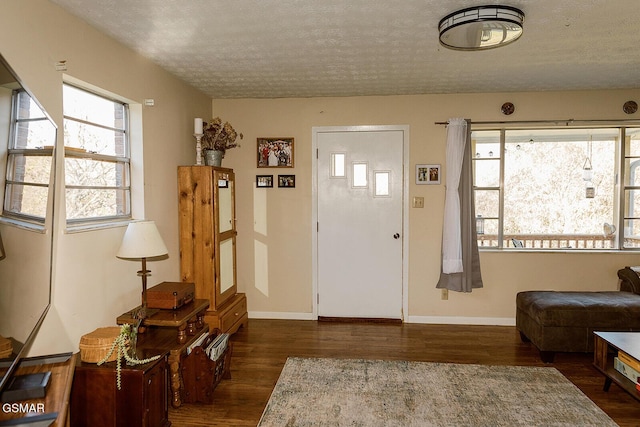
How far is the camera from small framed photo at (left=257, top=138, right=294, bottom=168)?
4.32 m

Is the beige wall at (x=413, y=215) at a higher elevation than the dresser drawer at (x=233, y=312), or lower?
higher

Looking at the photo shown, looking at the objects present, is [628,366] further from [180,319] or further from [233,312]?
[233,312]

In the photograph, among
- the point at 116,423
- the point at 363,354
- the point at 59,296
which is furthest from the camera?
the point at 363,354

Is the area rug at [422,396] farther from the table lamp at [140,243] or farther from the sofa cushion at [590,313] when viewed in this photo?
the table lamp at [140,243]

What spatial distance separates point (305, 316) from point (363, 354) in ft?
3.59

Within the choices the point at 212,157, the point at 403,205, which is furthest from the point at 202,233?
the point at 403,205

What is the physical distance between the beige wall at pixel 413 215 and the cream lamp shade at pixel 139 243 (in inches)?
71.9

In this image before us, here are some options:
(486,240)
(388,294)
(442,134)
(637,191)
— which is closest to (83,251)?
(388,294)

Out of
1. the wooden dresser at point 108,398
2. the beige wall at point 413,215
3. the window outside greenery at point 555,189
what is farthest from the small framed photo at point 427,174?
the wooden dresser at point 108,398

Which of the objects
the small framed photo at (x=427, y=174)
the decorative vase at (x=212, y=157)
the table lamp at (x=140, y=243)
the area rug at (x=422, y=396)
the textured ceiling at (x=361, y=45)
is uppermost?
the textured ceiling at (x=361, y=45)

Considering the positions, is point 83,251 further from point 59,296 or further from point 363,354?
point 363,354

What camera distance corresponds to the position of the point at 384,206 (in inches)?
168

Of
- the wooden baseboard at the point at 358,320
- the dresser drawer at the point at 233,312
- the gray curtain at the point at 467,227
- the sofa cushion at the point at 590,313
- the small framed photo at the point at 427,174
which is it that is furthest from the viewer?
the wooden baseboard at the point at 358,320

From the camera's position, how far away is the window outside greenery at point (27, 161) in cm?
123
